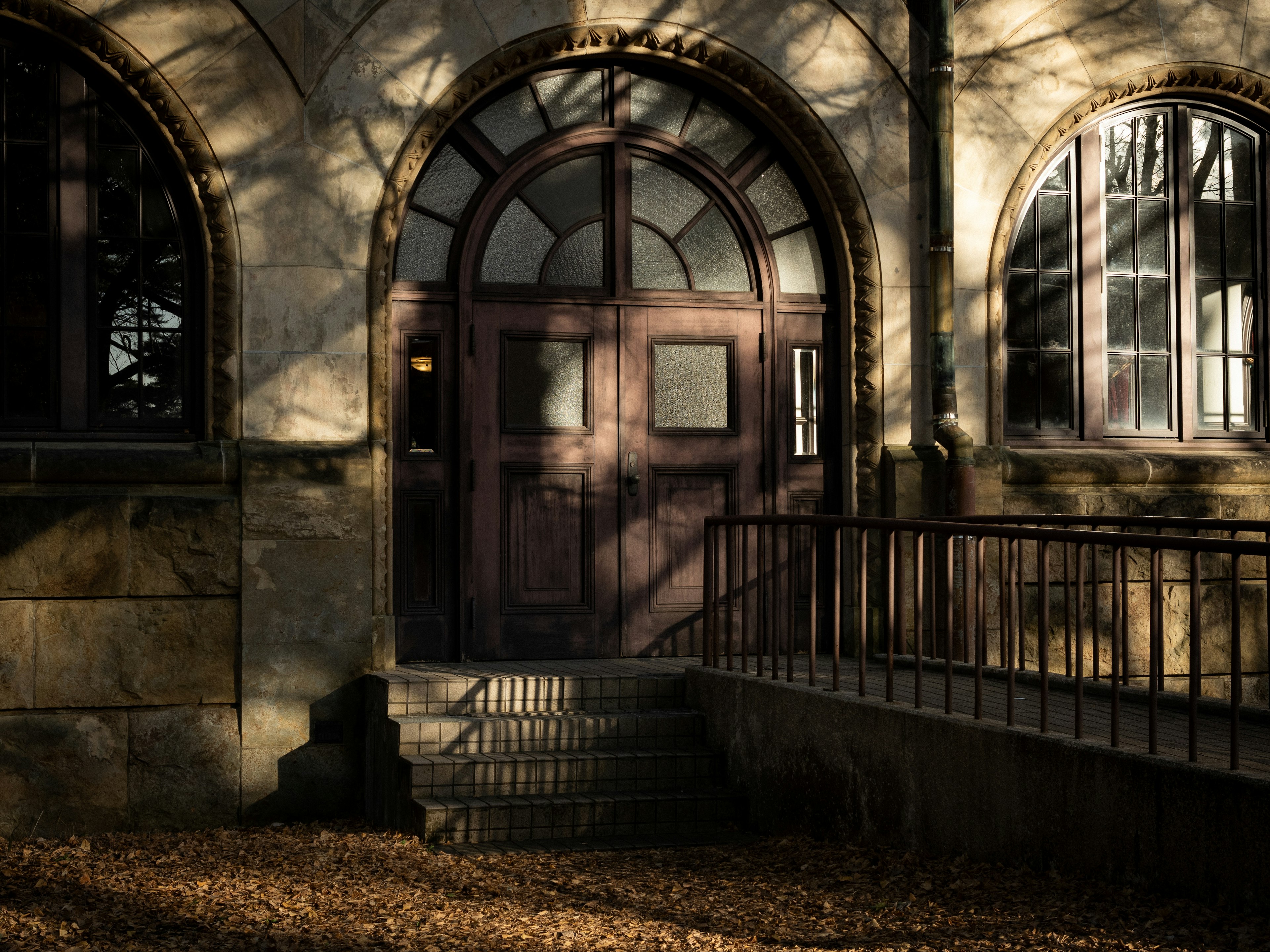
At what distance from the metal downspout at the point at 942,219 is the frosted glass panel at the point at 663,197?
1.54 metres

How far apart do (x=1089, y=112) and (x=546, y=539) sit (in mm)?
4737

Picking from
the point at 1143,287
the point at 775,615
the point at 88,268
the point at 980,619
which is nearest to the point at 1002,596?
the point at 980,619

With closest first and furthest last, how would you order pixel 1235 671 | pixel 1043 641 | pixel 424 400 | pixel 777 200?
pixel 1235 671 < pixel 1043 641 < pixel 424 400 < pixel 777 200

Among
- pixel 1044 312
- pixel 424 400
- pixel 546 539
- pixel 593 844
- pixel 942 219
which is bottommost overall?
pixel 593 844

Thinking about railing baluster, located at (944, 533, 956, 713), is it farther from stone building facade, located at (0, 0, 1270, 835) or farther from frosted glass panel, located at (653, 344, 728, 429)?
frosted glass panel, located at (653, 344, 728, 429)

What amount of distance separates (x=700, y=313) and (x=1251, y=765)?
488 cm

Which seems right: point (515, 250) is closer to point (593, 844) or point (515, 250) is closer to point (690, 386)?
point (690, 386)

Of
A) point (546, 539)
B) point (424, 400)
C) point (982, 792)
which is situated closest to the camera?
point (982, 792)

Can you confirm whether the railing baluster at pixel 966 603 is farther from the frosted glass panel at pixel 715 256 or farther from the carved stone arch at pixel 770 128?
the frosted glass panel at pixel 715 256

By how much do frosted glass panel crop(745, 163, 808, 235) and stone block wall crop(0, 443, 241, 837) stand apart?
382cm

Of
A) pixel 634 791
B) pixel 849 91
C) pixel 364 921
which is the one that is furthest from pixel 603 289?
pixel 364 921

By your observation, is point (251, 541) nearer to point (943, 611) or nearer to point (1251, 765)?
point (943, 611)

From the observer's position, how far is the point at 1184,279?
9617 millimetres

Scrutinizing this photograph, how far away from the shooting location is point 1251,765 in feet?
16.4
